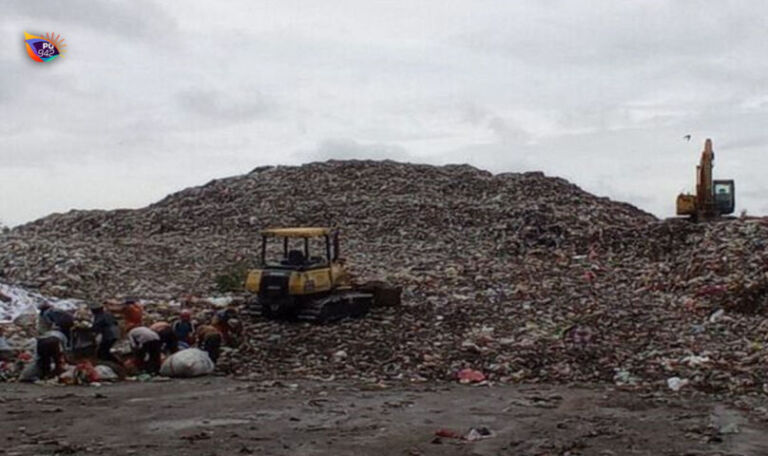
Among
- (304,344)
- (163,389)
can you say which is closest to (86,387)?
(163,389)

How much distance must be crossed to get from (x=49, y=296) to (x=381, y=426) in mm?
9854

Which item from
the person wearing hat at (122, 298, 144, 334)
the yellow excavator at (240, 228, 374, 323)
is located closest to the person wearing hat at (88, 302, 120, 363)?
the person wearing hat at (122, 298, 144, 334)

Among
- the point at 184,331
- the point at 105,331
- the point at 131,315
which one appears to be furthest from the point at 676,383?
the point at 131,315

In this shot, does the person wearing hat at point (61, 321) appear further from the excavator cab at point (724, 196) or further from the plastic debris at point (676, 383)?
the excavator cab at point (724, 196)

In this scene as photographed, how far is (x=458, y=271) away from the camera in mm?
18609

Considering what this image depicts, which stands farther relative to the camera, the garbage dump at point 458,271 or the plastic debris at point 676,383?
the garbage dump at point 458,271

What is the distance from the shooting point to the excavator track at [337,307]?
532 inches

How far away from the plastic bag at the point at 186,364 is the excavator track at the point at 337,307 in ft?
8.73

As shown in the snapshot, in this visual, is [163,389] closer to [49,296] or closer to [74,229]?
[49,296]

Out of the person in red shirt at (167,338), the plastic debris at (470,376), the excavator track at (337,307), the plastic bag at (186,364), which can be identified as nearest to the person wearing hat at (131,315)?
the person in red shirt at (167,338)

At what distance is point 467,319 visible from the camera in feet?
46.4

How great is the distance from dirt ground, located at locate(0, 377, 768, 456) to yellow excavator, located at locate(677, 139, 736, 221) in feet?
47.1

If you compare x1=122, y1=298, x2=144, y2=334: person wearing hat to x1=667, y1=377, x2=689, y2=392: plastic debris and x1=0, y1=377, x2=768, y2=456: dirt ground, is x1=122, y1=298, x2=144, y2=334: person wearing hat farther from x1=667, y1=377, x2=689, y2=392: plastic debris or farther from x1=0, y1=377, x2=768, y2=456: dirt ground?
x1=667, y1=377, x2=689, y2=392: plastic debris

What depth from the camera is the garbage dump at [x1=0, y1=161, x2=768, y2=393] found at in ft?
38.4
